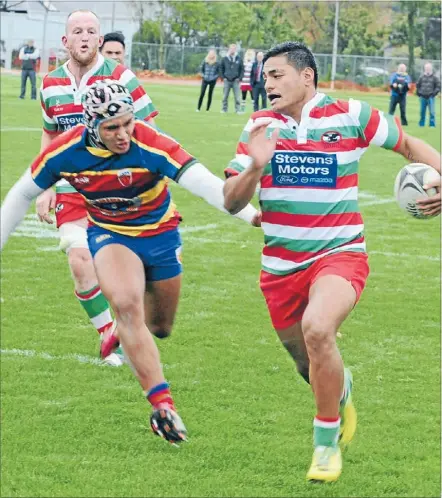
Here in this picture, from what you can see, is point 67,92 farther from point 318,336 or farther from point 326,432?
point 326,432

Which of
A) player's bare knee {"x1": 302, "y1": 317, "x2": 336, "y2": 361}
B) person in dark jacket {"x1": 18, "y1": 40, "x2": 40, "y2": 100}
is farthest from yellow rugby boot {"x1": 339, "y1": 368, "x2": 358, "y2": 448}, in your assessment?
person in dark jacket {"x1": 18, "y1": 40, "x2": 40, "y2": 100}

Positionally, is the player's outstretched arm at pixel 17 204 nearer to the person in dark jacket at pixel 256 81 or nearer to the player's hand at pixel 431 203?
the player's hand at pixel 431 203

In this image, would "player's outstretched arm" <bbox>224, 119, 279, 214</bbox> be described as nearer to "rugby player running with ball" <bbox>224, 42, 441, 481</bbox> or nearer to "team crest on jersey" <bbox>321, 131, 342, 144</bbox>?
"rugby player running with ball" <bbox>224, 42, 441, 481</bbox>

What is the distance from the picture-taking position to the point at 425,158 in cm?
621

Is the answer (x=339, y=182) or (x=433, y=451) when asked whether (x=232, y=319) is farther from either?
(x=339, y=182)

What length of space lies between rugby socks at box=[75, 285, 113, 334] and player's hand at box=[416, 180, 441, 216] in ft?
11.4

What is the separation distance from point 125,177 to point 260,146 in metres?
1.18

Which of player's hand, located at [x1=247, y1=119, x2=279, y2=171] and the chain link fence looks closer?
player's hand, located at [x1=247, y1=119, x2=279, y2=171]

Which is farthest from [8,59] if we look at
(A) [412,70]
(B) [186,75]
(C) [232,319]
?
(C) [232,319]

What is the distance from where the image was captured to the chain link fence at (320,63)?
59.5 metres

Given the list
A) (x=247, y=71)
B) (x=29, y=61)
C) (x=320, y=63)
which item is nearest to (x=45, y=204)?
(x=247, y=71)

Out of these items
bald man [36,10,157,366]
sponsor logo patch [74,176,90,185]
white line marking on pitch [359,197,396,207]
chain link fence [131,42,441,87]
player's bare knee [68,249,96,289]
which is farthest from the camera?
chain link fence [131,42,441,87]

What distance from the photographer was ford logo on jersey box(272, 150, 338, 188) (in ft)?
20.4

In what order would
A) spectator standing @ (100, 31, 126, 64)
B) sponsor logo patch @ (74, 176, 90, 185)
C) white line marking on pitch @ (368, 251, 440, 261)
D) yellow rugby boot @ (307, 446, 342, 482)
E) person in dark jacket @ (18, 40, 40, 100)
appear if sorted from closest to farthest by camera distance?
yellow rugby boot @ (307, 446, 342, 482) → sponsor logo patch @ (74, 176, 90, 185) → spectator standing @ (100, 31, 126, 64) → white line marking on pitch @ (368, 251, 440, 261) → person in dark jacket @ (18, 40, 40, 100)
